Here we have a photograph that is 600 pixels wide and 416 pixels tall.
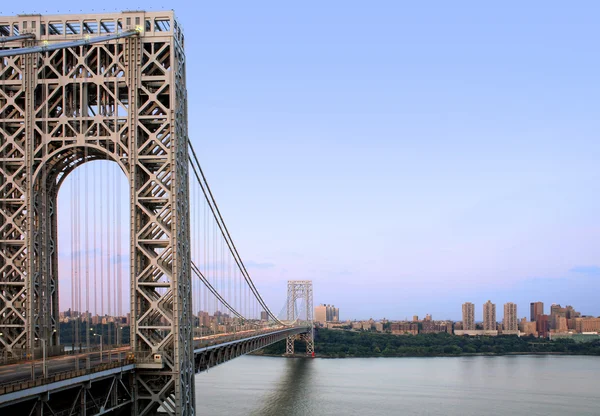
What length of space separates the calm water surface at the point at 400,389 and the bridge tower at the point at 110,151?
65.5 feet

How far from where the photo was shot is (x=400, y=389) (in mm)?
48625

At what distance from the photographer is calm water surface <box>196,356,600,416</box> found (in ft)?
130

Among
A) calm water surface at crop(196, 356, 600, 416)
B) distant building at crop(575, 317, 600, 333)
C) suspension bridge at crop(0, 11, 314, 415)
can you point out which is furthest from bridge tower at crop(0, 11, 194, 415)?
distant building at crop(575, 317, 600, 333)

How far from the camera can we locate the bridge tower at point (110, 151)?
18.3 m

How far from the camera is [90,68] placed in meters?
19.4

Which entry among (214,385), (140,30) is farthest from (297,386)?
(140,30)

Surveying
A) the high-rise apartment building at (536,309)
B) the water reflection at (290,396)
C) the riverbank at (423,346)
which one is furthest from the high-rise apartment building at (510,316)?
the water reflection at (290,396)

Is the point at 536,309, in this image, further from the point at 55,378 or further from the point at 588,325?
the point at 55,378

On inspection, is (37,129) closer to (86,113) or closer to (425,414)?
(86,113)

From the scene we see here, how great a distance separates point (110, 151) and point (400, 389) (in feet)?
118

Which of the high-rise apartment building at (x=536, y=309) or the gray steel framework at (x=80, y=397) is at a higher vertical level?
the gray steel framework at (x=80, y=397)

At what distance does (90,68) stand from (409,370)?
53.8 meters

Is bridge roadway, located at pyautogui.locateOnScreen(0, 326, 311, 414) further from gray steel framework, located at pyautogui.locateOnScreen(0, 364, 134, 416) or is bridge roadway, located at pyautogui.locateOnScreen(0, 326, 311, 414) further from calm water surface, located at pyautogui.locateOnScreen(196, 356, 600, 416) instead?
calm water surface, located at pyautogui.locateOnScreen(196, 356, 600, 416)

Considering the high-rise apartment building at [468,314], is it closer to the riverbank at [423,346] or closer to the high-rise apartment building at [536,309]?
the high-rise apartment building at [536,309]
